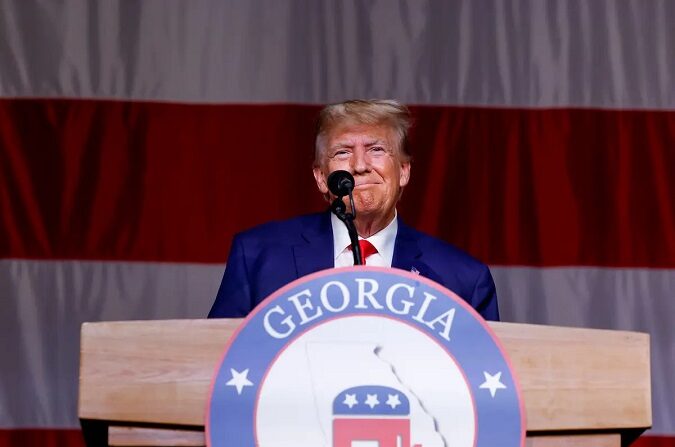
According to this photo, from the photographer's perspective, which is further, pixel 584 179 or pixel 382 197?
pixel 584 179

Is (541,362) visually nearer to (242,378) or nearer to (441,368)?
(441,368)

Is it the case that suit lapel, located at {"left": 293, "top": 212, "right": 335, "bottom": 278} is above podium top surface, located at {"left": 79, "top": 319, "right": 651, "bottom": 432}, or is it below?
above

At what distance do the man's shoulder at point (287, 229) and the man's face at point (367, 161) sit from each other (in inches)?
2.4

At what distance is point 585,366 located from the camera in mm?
1354

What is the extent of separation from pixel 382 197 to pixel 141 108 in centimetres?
107

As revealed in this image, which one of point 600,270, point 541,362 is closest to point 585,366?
point 541,362

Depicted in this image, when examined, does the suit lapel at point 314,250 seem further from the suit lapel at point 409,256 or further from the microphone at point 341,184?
the microphone at point 341,184

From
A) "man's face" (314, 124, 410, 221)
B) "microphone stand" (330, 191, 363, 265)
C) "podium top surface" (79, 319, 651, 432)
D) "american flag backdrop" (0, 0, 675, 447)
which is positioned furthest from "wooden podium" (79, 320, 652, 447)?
"american flag backdrop" (0, 0, 675, 447)

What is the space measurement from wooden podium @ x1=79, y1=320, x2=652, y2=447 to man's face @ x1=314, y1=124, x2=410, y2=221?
643 mm

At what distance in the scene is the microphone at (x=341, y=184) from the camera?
1.53m

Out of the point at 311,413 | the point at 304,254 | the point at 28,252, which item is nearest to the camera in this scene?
the point at 311,413

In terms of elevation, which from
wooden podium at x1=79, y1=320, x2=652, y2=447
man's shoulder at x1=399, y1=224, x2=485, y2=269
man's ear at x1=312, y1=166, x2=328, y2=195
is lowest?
wooden podium at x1=79, y1=320, x2=652, y2=447

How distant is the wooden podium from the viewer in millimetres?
1311

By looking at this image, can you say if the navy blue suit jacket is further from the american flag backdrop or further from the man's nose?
the american flag backdrop
